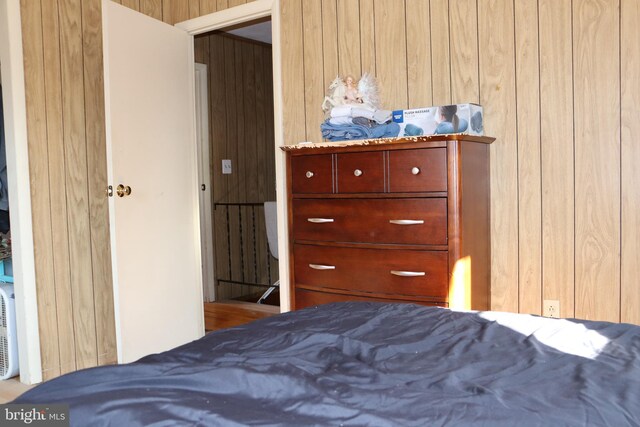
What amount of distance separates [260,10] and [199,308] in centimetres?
195

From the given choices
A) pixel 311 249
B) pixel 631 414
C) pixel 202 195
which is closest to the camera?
pixel 631 414

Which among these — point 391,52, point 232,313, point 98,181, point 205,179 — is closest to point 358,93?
point 391,52

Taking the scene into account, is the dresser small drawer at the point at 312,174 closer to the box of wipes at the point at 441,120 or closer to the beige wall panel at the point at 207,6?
the box of wipes at the point at 441,120

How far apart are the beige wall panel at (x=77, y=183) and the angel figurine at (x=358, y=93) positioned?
1.51 meters

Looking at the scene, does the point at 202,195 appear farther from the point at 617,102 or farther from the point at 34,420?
the point at 34,420

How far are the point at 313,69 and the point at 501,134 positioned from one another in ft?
3.86

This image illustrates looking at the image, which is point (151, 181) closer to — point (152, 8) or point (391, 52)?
point (152, 8)

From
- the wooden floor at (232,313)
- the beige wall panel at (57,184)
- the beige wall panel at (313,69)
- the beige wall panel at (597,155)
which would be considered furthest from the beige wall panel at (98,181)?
the beige wall panel at (597,155)

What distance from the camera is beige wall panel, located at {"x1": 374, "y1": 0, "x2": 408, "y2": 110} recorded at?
9.36 feet

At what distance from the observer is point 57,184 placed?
3033 mm

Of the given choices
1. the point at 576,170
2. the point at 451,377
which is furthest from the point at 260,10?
the point at 451,377

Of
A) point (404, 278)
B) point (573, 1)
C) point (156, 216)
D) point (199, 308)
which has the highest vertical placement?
point (573, 1)

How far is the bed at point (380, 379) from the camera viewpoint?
0.80 m

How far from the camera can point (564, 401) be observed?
829 mm
